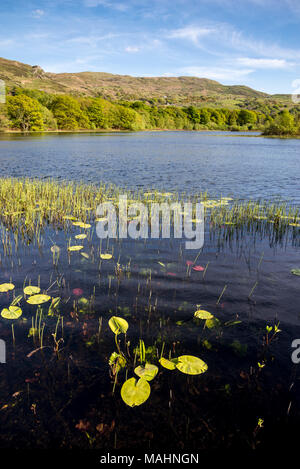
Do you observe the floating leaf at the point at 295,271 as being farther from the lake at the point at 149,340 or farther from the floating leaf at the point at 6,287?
the floating leaf at the point at 6,287

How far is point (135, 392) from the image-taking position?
2758 millimetres

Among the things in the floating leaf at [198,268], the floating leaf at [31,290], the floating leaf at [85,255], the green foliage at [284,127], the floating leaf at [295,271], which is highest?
the green foliage at [284,127]

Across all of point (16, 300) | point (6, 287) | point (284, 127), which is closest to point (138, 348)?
point (16, 300)

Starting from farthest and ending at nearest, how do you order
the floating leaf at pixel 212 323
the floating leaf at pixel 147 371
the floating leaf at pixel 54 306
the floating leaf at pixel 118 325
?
the floating leaf at pixel 54 306 → the floating leaf at pixel 212 323 → the floating leaf at pixel 118 325 → the floating leaf at pixel 147 371

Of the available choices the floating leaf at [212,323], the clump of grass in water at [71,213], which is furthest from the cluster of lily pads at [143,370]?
the clump of grass in water at [71,213]

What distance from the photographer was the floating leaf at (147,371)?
117 inches

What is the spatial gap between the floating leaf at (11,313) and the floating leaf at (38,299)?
1.16 ft

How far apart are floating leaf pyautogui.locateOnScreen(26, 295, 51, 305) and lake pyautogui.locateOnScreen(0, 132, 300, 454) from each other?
35mm

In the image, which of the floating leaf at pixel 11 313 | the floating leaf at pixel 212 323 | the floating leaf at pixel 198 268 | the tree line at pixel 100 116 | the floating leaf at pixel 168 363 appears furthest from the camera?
the tree line at pixel 100 116

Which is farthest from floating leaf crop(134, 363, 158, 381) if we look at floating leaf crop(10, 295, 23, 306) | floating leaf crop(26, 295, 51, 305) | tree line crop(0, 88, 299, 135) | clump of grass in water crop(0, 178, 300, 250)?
tree line crop(0, 88, 299, 135)

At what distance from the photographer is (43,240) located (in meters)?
7.62

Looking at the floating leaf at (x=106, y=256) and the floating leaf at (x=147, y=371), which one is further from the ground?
the floating leaf at (x=106, y=256)

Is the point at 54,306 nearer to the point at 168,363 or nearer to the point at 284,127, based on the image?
the point at 168,363
